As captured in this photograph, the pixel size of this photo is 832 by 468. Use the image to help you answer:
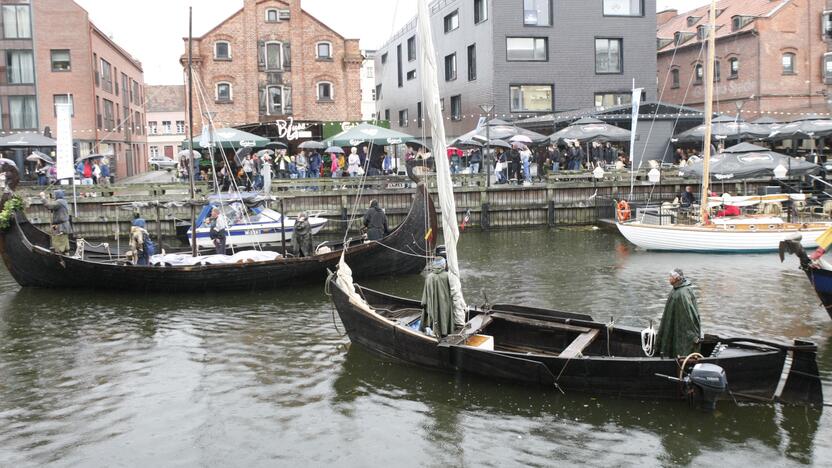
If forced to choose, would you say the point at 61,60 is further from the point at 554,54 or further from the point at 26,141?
the point at 554,54

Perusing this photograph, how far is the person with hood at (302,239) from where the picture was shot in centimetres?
2348

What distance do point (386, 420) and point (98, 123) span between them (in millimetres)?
46694

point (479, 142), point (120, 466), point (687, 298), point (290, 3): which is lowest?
point (120, 466)

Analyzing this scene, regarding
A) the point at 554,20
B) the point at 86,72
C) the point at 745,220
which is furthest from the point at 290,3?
the point at 745,220

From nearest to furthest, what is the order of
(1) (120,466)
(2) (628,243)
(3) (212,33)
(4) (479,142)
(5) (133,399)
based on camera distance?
(1) (120,466)
(5) (133,399)
(2) (628,243)
(4) (479,142)
(3) (212,33)

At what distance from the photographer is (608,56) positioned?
151ft

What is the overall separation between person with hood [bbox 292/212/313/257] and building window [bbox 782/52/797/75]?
3834cm

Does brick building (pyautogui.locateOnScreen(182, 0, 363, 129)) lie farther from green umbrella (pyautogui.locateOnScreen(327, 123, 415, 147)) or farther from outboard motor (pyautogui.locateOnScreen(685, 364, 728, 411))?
outboard motor (pyautogui.locateOnScreen(685, 364, 728, 411))

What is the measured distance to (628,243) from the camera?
30.3m

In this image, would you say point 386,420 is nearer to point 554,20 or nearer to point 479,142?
point 479,142

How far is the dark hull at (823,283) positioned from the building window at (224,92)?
1619 inches

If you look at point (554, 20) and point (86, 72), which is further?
point (86, 72)

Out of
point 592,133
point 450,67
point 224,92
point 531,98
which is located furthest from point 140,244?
point 450,67

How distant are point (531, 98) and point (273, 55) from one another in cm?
1747
